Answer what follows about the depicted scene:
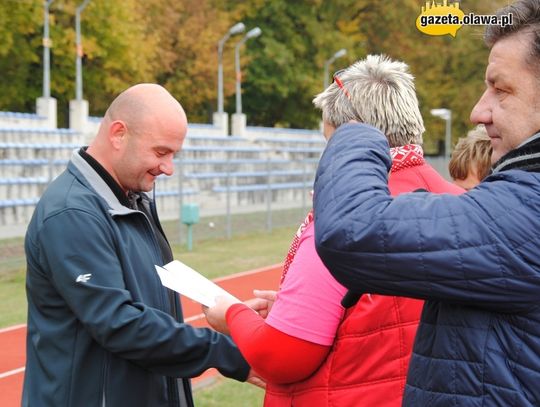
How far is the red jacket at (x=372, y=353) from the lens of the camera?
222cm

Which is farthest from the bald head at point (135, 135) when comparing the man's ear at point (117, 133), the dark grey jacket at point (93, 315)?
the dark grey jacket at point (93, 315)

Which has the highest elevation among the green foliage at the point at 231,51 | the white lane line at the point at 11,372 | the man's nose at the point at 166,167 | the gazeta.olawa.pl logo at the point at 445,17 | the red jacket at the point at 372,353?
the green foliage at the point at 231,51

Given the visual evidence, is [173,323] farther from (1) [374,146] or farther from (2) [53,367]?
(1) [374,146]

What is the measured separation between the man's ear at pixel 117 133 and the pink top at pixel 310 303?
3.39 feet

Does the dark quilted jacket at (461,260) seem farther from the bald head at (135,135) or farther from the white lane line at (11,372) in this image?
the white lane line at (11,372)

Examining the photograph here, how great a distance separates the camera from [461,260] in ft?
5.16

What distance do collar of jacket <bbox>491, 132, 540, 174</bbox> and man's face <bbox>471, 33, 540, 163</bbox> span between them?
31 mm

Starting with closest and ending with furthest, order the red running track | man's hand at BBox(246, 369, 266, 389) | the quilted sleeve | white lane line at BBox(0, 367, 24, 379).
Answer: the quilted sleeve → man's hand at BBox(246, 369, 266, 389) → the red running track → white lane line at BBox(0, 367, 24, 379)

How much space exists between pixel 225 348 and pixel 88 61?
34049 mm

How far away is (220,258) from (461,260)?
13.6 meters

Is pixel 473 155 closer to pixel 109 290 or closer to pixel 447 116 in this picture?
pixel 109 290

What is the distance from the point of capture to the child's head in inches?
165

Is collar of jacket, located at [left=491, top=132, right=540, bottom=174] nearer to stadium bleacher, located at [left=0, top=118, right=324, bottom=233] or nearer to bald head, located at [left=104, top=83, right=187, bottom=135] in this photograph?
bald head, located at [left=104, top=83, right=187, bottom=135]

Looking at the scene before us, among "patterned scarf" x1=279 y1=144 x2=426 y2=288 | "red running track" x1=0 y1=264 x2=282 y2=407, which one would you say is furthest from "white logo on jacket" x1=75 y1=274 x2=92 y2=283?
"red running track" x1=0 y1=264 x2=282 y2=407
